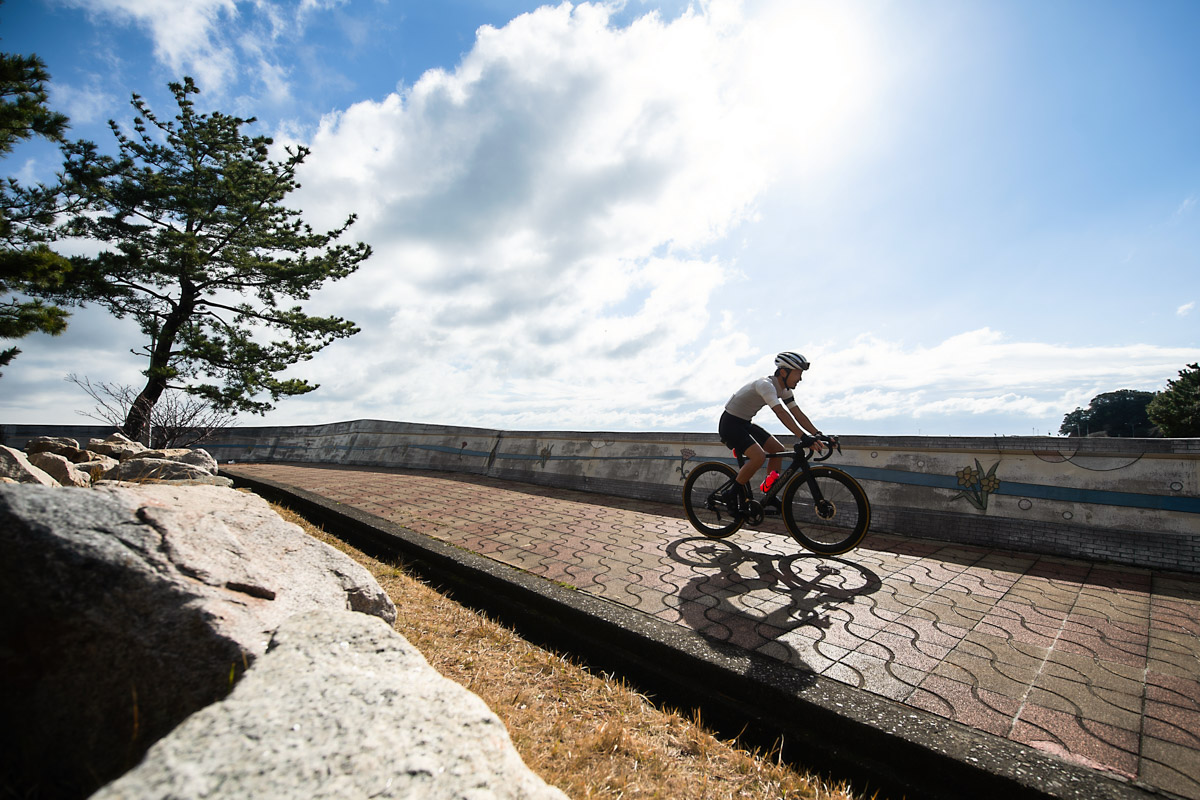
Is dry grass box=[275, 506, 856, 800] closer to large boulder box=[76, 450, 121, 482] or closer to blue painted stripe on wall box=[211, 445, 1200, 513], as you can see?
blue painted stripe on wall box=[211, 445, 1200, 513]

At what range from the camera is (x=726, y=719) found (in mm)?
2242

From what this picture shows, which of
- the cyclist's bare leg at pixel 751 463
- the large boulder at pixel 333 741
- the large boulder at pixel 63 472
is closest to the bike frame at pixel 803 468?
the cyclist's bare leg at pixel 751 463

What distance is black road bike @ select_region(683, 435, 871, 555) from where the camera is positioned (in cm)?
450

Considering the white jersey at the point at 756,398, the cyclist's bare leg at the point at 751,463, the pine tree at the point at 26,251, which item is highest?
the pine tree at the point at 26,251

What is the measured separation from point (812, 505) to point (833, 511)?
107 centimetres

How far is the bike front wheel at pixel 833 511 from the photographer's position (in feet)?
14.5

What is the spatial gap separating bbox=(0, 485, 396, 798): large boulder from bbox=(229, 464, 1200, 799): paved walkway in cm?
213

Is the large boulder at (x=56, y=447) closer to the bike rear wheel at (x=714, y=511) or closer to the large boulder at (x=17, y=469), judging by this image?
the large boulder at (x=17, y=469)

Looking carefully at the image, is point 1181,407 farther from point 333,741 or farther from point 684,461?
point 333,741

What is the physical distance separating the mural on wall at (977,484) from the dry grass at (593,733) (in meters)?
4.43

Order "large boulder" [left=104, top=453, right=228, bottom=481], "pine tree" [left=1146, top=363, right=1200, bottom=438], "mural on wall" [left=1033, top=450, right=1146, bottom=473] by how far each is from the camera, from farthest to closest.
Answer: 1. "pine tree" [left=1146, top=363, right=1200, bottom=438]
2. "large boulder" [left=104, top=453, right=228, bottom=481]
3. "mural on wall" [left=1033, top=450, right=1146, bottom=473]

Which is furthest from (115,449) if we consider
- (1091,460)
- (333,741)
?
(1091,460)

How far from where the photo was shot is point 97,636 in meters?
1.46

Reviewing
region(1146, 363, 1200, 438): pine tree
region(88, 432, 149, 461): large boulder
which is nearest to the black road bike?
region(88, 432, 149, 461): large boulder
